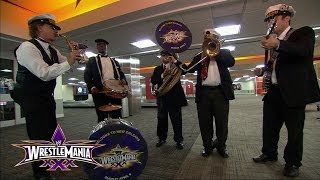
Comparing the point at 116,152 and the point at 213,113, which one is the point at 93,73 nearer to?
the point at 116,152

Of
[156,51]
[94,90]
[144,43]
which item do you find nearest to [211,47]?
[94,90]

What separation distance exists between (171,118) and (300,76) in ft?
6.32

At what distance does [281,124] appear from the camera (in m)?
2.63

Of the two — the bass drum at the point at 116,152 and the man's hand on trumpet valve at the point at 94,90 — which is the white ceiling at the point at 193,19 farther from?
the bass drum at the point at 116,152

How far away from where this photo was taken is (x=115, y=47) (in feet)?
28.9

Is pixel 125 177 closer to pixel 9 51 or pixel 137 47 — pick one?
pixel 137 47

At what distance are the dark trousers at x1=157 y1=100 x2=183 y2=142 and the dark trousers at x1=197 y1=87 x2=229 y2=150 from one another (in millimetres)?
539

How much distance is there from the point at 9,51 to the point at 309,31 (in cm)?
978

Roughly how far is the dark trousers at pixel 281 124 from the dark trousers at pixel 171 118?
129cm

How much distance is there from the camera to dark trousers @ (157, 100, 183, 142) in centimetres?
354

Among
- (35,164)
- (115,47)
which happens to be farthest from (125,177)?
(115,47)

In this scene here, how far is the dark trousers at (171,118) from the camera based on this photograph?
3545 mm

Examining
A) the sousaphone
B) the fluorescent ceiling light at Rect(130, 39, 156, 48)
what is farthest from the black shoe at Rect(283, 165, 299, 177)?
the fluorescent ceiling light at Rect(130, 39, 156, 48)

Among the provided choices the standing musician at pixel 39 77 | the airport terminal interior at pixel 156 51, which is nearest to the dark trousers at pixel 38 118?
the standing musician at pixel 39 77
